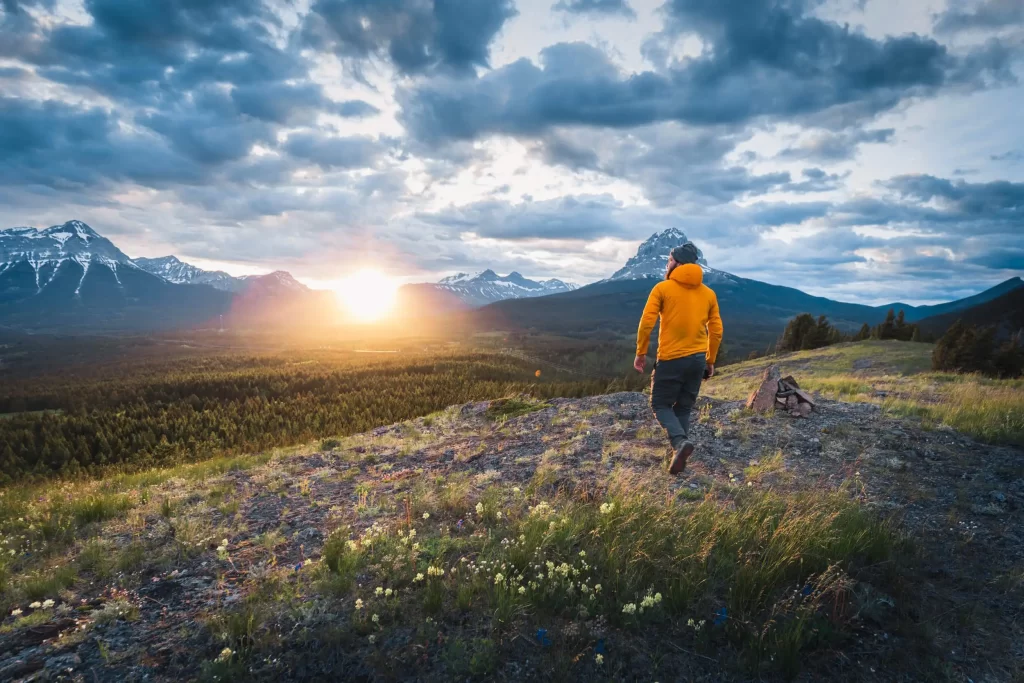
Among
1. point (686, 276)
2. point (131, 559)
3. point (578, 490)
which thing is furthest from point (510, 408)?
point (131, 559)

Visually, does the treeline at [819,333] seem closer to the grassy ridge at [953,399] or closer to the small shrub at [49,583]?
the grassy ridge at [953,399]

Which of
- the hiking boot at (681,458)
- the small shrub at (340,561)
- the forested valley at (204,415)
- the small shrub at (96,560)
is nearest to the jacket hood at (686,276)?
the hiking boot at (681,458)

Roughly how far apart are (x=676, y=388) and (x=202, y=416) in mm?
23815

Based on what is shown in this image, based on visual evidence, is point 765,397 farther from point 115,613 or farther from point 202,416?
point 202,416

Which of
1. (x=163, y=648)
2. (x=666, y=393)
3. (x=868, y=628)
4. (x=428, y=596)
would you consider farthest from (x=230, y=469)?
(x=868, y=628)

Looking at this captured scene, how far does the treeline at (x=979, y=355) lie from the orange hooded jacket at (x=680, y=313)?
36.4 m

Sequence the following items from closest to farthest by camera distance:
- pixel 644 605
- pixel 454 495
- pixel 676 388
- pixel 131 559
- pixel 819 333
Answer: pixel 644 605
pixel 131 559
pixel 454 495
pixel 676 388
pixel 819 333

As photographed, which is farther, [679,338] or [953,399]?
[953,399]

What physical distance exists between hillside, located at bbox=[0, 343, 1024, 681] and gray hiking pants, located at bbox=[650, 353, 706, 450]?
88 cm

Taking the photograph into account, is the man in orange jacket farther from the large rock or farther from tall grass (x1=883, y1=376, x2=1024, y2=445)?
tall grass (x1=883, y1=376, x2=1024, y2=445)

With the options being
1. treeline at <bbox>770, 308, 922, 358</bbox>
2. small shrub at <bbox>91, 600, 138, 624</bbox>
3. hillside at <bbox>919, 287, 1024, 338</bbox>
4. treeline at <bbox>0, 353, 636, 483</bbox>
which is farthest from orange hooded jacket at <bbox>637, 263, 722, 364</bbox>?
hillside at <bbox>919, 287, 1024, 338</bbox>

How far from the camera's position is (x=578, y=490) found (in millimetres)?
6613

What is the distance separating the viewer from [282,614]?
13.6ft

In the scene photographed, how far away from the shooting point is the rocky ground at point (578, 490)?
3.71 metres
